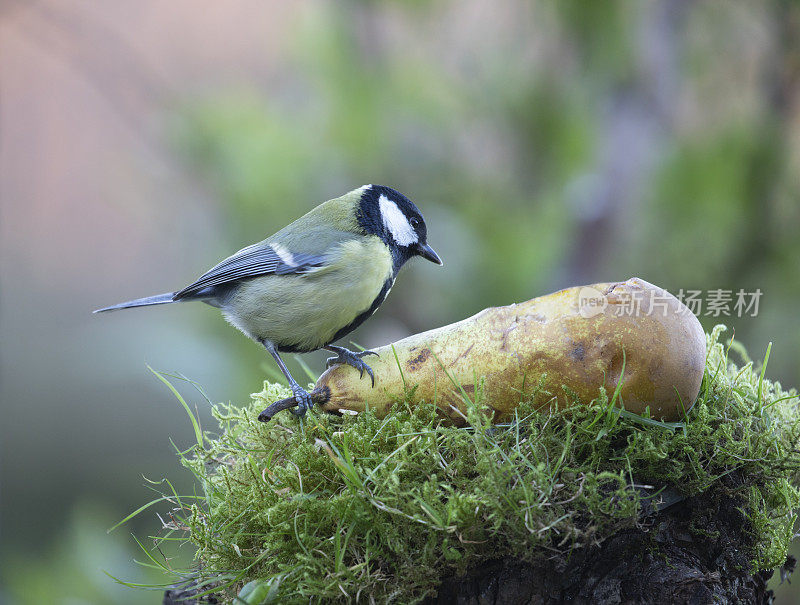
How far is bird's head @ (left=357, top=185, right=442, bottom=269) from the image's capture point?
5.34 ft

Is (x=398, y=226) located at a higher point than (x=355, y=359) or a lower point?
higher

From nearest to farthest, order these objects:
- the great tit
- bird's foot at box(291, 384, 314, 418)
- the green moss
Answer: the green moss, bird's foot at box(291, 384, 314, 418), the great tit

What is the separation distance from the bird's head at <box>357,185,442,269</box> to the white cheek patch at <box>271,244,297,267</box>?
0.20 meters

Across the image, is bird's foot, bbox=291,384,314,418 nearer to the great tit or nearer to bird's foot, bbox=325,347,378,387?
the great tit

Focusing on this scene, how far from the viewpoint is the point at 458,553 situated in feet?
3.31

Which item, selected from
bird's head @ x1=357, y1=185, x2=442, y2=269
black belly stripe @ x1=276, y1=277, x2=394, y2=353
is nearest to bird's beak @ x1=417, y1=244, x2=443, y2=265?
bird's head @ x1=357, y1=185, x2=442, y2=269

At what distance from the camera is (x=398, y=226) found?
5.40 feet

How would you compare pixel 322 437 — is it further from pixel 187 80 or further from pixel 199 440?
pixel 187 80

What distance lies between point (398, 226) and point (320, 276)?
28 centimetres

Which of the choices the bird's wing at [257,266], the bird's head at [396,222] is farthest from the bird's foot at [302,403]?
the bird's head at [396,222]

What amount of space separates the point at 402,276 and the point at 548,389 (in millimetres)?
1748

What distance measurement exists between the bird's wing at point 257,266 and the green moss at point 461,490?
42cm

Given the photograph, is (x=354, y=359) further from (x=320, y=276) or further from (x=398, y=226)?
(x=398, y=226)

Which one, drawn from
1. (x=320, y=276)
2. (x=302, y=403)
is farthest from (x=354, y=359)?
(x=320, y=276)
